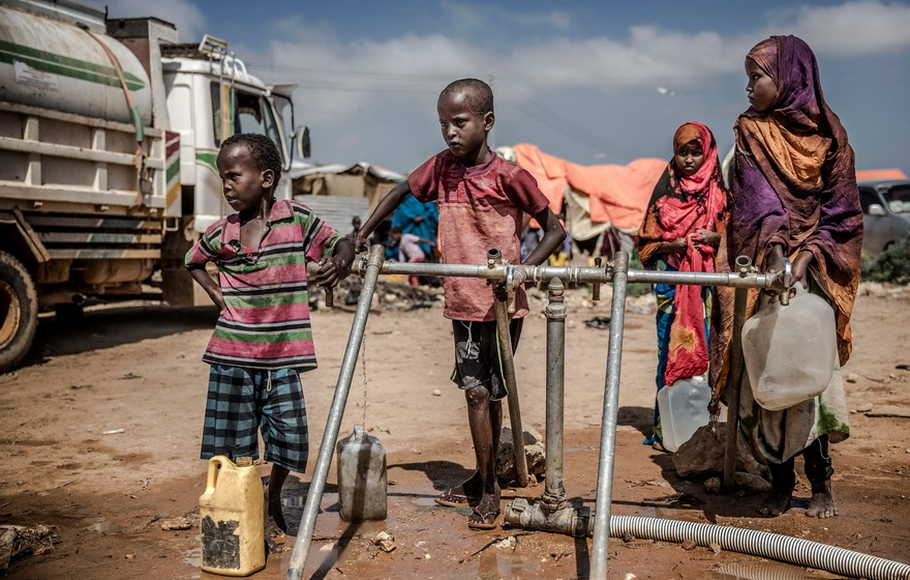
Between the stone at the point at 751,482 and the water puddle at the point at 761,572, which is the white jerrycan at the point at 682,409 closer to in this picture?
the stone at the point at 751,482

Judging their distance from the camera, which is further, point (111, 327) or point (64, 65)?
point (111, 327)

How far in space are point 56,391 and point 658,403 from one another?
443 centimetres

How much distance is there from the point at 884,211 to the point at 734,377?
42.8 feet

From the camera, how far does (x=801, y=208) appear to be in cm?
331

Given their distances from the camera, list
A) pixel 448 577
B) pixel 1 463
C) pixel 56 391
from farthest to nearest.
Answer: pixel 56 391, pixel 1 463, pixel 448 577

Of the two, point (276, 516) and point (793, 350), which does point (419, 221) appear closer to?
point (276, 516)

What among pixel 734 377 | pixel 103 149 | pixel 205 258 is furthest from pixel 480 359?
pixel 103 149

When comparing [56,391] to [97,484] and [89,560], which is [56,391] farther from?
[89,560]

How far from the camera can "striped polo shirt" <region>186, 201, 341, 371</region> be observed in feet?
9.82

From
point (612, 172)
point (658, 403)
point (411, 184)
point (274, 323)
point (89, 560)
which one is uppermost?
point (612, 172)

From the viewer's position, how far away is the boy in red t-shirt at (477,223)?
322 cm

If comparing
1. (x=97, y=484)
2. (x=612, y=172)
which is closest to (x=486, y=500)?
(x=97, y=484)

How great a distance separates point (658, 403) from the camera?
4.56m

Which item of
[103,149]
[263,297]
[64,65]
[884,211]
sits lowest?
[263,297]
